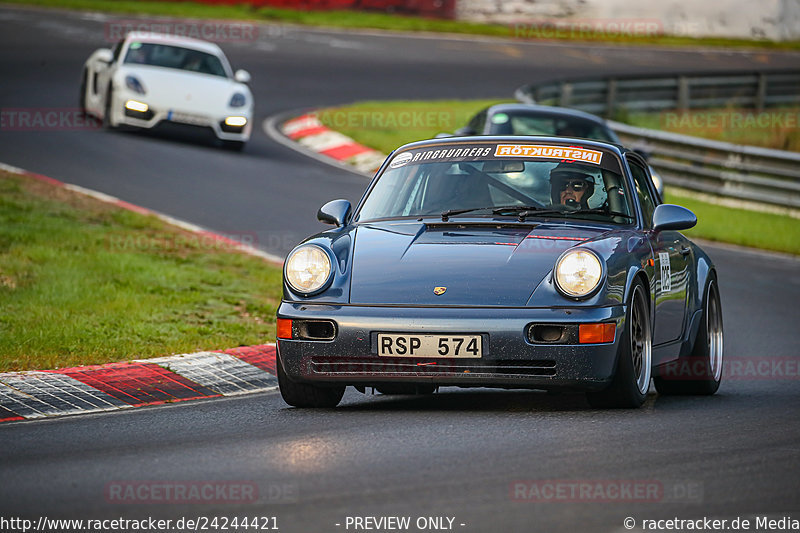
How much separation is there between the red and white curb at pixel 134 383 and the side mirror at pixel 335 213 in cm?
111

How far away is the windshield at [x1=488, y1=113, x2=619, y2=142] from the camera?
15938 millimetres

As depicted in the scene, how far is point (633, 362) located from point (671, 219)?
1.10 m

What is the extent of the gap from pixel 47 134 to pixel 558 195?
42.4ft

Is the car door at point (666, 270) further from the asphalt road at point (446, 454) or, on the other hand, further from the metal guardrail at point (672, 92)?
the metal guardrail at point (672, 92)

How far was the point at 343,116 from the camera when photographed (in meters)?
22.9

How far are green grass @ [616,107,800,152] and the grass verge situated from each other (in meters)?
3.34

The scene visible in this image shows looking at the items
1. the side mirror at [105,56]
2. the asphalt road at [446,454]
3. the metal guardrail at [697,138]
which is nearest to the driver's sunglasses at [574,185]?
the asphalt road at [446,454]

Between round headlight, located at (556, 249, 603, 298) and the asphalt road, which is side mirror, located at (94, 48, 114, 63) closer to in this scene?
the asphalt road

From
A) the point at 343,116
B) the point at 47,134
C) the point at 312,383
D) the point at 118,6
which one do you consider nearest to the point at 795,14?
the point at 118,6

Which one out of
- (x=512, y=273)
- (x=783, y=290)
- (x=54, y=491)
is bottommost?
(x=783, y=290)

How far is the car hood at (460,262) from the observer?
6557 mm

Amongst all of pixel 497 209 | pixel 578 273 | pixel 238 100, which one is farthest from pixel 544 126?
pixel 578 273

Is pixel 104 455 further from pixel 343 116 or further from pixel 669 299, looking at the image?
pixel 343 116

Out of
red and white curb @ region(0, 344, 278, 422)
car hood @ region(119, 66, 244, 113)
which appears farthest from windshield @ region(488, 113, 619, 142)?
red and white curb @ region(0, 344, 278, 422)
